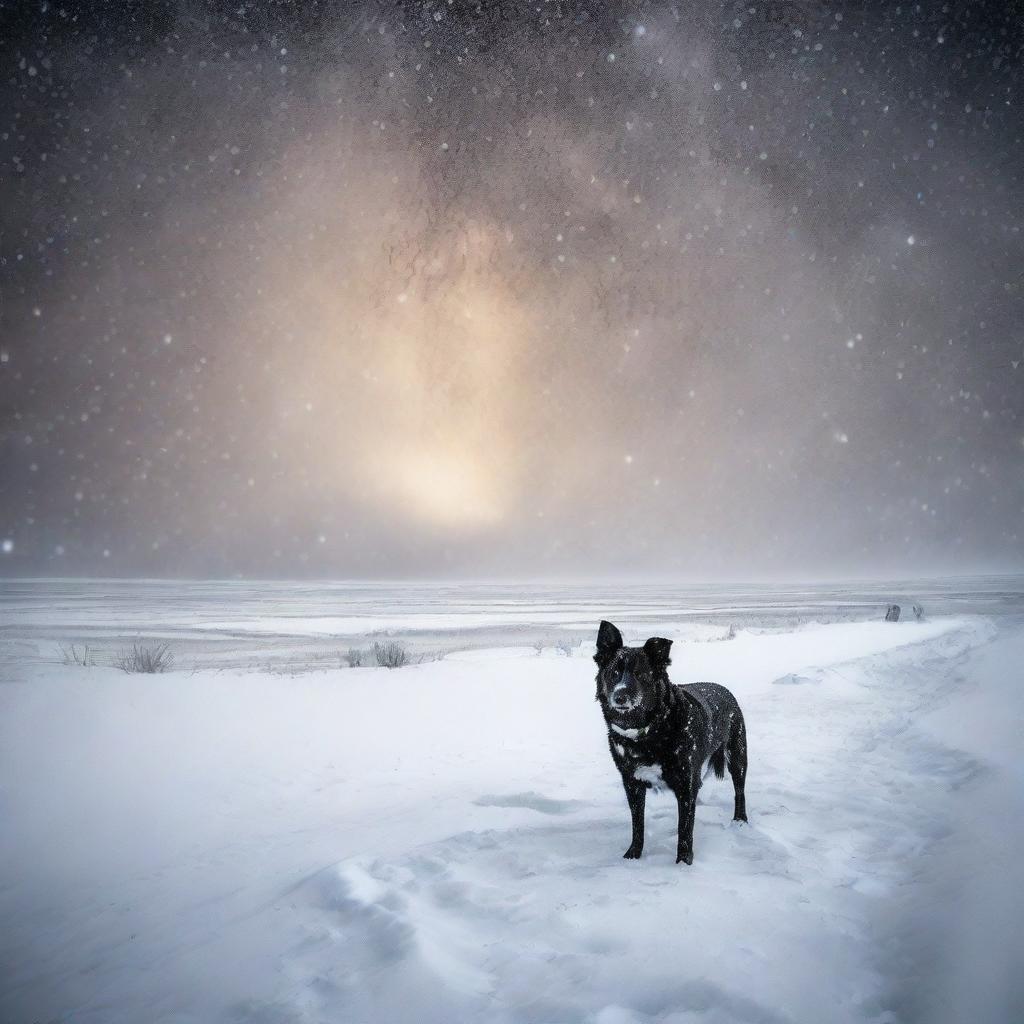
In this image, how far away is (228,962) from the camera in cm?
298

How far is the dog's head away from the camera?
135 inches

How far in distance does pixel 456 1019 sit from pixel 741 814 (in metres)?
2.91

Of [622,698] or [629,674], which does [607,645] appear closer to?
[629,674]

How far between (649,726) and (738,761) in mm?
1567

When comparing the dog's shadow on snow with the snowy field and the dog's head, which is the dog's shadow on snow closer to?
the snowy field

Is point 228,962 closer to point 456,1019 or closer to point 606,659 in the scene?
point 456,1019

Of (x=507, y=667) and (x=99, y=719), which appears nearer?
(x=99, y=719)

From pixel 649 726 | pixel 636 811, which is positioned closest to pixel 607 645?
pixel 649 726

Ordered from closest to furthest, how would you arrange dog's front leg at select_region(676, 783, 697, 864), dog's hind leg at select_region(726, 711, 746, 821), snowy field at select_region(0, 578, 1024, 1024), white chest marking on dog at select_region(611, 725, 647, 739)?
snowy field at select_region(0, 578, 1024, 1024) → white chest marking on dog at select_region(611, 725, 647, 739) → dog's front leg at select_region(676, 783, 697, 864) → dog's hind leg at select_region(726, 711, 746, 821)

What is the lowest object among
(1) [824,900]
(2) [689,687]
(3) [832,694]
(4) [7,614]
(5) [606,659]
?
(4) [7,614]

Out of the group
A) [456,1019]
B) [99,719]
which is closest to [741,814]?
[456,1019]

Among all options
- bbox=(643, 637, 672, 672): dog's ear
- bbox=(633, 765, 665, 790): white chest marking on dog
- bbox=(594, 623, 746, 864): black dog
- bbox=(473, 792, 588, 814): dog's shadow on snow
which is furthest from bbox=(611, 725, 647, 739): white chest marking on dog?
bbox=(473, 792, 588, 814): dog's shadow on snow

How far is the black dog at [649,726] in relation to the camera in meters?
3.54

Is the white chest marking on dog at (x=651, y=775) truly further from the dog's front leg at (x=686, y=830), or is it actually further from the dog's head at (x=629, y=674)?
the dog's head at (x=629, y=674)
